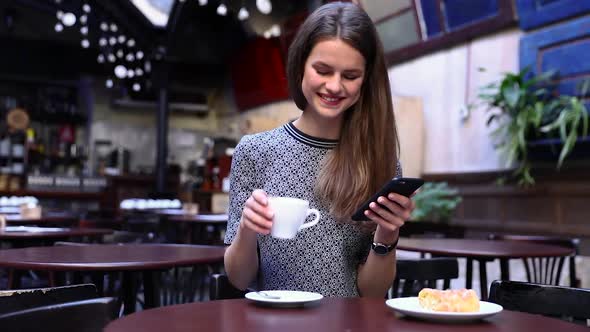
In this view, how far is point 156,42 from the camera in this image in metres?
11.3

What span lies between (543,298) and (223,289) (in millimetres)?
819

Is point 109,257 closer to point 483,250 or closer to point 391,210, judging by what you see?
point 391,210

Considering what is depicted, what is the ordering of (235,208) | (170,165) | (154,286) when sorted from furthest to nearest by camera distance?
(170,165) → (154,286) → (235,208)

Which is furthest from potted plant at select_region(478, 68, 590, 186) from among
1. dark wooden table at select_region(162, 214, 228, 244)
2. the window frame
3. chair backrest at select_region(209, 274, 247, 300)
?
chair backrest at select_region(209, 274, 247, 300)

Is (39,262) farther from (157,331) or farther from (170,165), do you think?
(170,165)

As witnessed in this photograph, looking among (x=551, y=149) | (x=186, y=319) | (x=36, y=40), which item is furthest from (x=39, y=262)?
(x=36, y=40)

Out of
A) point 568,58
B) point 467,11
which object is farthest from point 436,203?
point 467,11

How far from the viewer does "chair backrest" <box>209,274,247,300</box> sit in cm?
165

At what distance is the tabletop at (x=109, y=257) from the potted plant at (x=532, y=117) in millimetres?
3711

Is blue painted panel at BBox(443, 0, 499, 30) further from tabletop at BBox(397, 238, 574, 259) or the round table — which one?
the round table

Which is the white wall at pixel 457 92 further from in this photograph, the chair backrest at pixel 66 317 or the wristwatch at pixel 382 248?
the chair backrest at pixel 66 317

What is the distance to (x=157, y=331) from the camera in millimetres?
961

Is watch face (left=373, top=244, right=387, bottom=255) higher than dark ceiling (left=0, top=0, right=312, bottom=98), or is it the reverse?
dark ceiling (left=0, top=0, right=312, bottom=98)

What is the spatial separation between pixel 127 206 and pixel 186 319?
633cm
